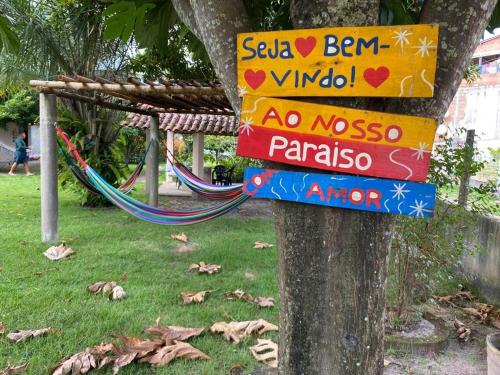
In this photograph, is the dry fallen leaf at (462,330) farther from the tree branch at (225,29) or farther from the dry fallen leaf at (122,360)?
the tree branch at (225,29)

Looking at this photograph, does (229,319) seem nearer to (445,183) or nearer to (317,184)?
(445,183)

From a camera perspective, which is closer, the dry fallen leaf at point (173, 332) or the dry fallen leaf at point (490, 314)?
the dry fallen leaf at point (173, 332)

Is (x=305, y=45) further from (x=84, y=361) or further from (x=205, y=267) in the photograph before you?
(x=205, y=267)

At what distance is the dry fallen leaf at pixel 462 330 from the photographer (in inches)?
111

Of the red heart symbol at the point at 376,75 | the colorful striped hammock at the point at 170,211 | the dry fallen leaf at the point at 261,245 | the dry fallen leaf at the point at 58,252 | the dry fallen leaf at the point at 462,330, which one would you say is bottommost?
the dry fallen leaf at the point at 462,330

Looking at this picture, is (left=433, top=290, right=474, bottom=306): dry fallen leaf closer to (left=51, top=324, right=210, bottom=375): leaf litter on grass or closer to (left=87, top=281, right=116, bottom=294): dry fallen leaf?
(left=51, top=324, right=210, bottom=375): leaf litter on grass

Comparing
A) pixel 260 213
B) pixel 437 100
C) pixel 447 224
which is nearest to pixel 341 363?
pixel 437 100

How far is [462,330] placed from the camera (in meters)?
2.89

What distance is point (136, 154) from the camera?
1666 centimetres

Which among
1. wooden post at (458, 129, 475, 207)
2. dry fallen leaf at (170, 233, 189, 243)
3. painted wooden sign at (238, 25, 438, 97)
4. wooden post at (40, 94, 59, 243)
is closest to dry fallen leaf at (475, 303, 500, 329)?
wooden post at (458, 129, 475, 207)

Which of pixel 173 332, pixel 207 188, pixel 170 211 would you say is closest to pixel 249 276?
pixel 170 211

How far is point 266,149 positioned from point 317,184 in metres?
0.19

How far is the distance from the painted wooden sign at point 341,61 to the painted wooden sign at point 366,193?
25cm

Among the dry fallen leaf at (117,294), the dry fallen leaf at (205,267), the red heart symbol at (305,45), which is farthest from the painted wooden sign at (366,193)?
the dry fallen leaf at (205,267)
